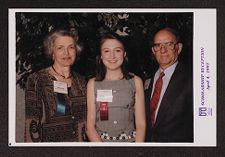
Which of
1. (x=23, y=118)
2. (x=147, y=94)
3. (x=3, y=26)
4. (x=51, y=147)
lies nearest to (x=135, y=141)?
(x=147, y=94)

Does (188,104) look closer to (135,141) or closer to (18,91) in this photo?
(135,141)

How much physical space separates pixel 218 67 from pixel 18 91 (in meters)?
0.71

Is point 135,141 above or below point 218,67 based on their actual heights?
below

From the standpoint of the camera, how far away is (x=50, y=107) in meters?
1.56

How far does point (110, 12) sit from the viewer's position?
157cm

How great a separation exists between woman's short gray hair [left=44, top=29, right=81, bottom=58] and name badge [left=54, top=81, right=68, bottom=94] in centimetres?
10

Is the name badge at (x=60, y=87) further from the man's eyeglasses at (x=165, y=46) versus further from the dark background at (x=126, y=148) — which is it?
the man's eyeglasses at (x=165, y=46)

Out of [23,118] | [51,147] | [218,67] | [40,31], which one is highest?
[40,31]

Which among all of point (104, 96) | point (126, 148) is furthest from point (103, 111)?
point (126, 148)

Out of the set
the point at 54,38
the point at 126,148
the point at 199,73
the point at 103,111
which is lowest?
the point at 126,148

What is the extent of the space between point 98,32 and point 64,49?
133mm

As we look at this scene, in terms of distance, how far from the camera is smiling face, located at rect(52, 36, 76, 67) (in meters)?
1.55

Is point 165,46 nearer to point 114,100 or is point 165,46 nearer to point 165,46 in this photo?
point 165,46

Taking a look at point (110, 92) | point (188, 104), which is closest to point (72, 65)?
point (110, 92)
